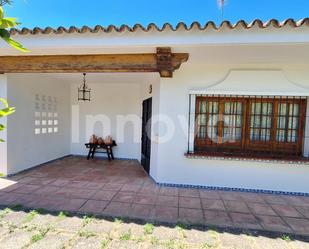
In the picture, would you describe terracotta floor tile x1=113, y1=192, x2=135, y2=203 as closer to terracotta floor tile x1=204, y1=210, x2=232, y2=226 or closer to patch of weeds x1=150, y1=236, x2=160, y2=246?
patch of weeds x1=150, y1=236, x2=160, y2=246

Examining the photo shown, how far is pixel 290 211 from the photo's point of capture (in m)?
3.69

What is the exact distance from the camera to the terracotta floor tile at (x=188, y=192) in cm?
431

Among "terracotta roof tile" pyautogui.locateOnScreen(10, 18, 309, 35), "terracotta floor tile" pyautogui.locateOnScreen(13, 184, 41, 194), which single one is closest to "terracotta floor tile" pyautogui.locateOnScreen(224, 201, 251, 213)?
"terracotta roof tile" pyautogui.locateOnScreen(10, 18, 309, 35)

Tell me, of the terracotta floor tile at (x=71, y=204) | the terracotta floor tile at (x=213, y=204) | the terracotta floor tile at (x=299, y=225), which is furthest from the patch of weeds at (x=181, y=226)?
the terracotta floor tile at (x=71, y=204)

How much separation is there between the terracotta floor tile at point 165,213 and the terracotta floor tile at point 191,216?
106mm

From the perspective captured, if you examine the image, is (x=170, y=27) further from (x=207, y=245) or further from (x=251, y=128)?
(x=207, y=245)

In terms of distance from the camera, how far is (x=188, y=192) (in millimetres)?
4484

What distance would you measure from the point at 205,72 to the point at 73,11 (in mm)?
6122

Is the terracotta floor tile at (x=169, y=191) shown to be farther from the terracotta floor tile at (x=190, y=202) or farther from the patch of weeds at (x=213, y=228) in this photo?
the patch of weeds at (x=213, y=228)

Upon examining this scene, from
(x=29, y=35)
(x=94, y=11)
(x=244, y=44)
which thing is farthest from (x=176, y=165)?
(x=94, y=11)

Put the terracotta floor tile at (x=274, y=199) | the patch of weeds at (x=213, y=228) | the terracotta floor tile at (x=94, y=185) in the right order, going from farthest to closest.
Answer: the terracotta floor tile at (x=94, y=185)
the terracotta floor tile at (x=274, y=199)
the patch of weeds at (x=213, y=228)

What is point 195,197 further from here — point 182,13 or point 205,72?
point 182,13

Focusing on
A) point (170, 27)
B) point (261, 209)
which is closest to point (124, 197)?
point (261, 209)

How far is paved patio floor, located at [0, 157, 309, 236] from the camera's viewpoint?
10.9 feet
